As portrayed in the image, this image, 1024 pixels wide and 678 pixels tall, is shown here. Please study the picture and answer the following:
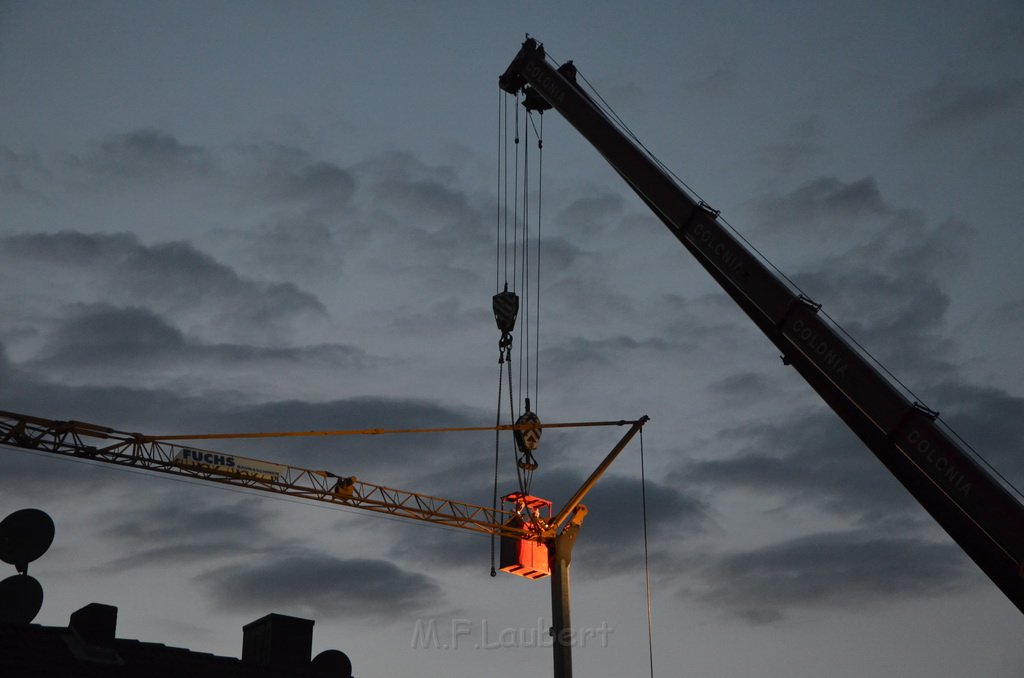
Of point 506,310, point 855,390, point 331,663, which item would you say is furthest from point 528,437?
point 855,390

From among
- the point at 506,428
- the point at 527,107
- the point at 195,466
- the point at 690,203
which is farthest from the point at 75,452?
the point at 690,203

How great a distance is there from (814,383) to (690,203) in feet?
23.9

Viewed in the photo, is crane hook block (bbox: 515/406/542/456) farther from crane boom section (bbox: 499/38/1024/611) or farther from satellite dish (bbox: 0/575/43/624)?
satellite dish (bbox: 0/575/43/624)

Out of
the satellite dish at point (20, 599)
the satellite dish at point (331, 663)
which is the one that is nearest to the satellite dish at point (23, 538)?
the satellite dish at point (20, 599)

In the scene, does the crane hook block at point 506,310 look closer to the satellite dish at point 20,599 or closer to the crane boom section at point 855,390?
the crane boom section at point 855,390

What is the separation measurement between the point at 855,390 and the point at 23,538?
24.9m

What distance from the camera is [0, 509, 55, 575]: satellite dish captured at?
36.0m

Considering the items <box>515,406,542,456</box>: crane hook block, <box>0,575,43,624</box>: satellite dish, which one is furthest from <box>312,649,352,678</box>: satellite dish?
<box>515,406,542,456</box>: crane hook block

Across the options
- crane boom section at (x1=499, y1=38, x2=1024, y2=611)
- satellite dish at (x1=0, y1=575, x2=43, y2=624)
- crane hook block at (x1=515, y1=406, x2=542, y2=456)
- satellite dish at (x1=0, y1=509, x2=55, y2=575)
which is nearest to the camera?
crane boom section at (x1=499, y1=38, x2=1024, y2=611)

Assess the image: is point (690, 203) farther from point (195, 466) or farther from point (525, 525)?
point (195, 466)

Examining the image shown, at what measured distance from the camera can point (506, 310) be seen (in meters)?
50.1

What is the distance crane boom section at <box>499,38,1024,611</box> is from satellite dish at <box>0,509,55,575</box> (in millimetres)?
21760

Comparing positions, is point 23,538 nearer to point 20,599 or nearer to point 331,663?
point 20,599

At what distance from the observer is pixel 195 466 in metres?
50.8
